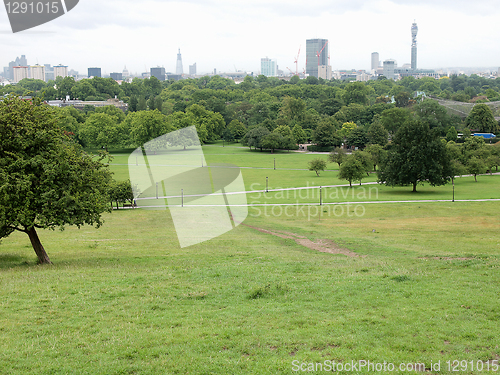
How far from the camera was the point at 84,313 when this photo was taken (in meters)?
10.5

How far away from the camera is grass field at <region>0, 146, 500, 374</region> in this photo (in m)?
8.05

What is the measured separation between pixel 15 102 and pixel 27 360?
39.6 feet

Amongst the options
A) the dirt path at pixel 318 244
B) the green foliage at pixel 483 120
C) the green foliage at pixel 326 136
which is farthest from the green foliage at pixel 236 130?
the dirt path at pixel 318 244

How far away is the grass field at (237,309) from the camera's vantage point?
26.4ft

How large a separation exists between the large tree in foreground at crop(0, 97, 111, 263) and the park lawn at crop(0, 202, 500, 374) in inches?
74.7

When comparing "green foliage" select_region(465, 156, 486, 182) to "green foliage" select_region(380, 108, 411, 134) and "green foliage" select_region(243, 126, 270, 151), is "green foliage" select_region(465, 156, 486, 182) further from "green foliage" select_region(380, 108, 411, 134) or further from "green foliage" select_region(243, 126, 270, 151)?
"green foliage" select_region(243, 126, 270, 151)

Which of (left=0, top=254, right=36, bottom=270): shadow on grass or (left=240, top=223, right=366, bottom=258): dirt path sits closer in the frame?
(left=0, top=254, right=36, bottom=270): shadow on grass

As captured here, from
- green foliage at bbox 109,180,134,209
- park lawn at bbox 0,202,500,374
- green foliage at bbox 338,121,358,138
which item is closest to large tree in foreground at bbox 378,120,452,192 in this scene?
green foliage at bbox 109,180,134,209

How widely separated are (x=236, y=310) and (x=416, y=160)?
46.4 m

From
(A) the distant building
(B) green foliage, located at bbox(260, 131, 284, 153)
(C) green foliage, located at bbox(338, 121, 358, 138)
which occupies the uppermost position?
(A) the distant building

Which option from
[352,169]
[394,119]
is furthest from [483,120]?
[352,169]

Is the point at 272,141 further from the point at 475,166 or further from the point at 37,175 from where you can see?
the point at 37,175

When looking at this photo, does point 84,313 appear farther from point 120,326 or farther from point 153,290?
point 153,290

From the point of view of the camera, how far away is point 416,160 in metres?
52.1
